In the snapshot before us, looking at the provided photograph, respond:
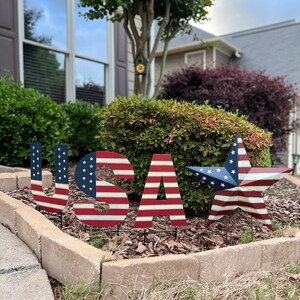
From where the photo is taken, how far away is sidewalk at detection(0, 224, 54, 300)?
1.66 metres

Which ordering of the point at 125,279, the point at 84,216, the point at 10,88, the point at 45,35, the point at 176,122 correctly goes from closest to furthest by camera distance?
the point at 125,279 → the point at 84,216 → the point at 176,122 → the point at 10,88 → the point at 45,35

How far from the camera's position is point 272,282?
201 centimetres

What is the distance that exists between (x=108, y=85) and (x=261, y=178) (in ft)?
17.3

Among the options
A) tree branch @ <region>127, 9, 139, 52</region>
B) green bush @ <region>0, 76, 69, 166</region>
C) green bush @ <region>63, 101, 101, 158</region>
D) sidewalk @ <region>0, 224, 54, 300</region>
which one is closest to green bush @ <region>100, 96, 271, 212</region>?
sidewalk @ <region>0, 224, 54, 300</region>

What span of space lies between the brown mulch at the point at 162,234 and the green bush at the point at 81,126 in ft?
6.53

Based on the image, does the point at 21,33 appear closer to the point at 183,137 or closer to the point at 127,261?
the point at 183,137

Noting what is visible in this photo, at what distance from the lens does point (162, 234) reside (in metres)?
2.43

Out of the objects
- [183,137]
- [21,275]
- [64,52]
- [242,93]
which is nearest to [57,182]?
[21,275]

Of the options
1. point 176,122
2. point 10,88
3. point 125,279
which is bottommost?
point 125,279

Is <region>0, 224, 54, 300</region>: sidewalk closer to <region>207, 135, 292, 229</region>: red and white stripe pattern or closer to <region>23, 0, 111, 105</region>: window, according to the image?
<region>207, 135, 292, 229</region>: red and white stripe pattern

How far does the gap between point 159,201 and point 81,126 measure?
3264 millimetres

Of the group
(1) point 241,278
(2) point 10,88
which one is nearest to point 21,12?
(2) point 10,88

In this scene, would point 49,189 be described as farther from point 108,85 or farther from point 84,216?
point 108,85

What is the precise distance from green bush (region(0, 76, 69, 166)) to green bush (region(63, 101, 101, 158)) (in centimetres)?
72
